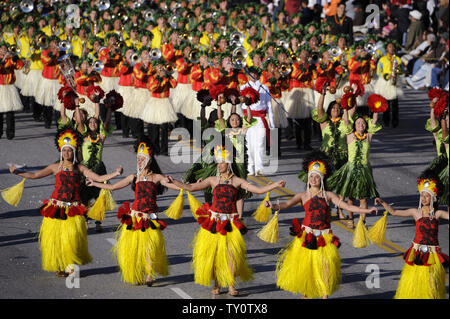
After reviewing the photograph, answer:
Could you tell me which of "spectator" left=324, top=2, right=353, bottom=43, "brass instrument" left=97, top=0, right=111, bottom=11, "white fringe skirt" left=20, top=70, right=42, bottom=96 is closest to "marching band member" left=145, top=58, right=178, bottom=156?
"white fringe skirt" left=20, top=70, right=42, bottom=96

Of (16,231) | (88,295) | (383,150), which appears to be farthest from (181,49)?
(88,295)

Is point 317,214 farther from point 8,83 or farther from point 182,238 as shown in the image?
point 8,83

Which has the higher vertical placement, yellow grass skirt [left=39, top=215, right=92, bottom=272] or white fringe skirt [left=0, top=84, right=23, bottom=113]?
white fringe skirt [left=0, top=84, right=23, bottom=113]

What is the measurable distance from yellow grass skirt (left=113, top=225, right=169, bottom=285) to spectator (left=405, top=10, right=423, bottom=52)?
60.7 feet

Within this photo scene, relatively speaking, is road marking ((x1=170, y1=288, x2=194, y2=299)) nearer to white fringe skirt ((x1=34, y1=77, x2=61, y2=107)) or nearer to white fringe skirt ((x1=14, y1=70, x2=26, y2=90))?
white fringe skirt ((x1=34, y1=77, x2=61, y2=107))

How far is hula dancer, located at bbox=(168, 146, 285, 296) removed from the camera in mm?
11812

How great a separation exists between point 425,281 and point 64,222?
4458 millimetres

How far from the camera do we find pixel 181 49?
2223 cm

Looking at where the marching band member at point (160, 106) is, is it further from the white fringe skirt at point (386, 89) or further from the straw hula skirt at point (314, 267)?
the straw hula skirt at point (314, 267)

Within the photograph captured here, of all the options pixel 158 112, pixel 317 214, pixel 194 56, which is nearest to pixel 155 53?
pixel 194 56

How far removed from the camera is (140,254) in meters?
12.1

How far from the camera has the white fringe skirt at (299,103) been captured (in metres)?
21.2

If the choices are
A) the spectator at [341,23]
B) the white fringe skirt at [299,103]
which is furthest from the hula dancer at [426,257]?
the spectator at [341,23]

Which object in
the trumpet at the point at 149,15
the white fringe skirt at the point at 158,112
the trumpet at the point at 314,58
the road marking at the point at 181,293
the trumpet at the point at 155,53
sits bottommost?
the road marking at the point at 181,293
